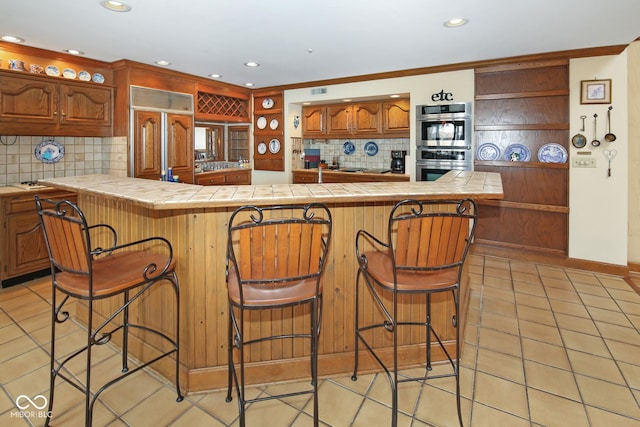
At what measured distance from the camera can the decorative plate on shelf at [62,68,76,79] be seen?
4.18m

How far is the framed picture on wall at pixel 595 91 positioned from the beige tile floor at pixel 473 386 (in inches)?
85.9

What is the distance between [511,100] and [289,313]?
3816mm

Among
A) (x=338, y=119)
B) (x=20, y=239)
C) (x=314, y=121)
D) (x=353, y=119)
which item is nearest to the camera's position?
(x=20, y=239)

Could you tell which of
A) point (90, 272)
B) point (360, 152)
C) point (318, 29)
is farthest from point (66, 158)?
point (360, 152)

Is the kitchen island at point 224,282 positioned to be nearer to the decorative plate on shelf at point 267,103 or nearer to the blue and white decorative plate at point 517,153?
the blue and white decorative plate at point 517,153

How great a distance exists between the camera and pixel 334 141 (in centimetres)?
647

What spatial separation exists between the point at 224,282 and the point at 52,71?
3760mm

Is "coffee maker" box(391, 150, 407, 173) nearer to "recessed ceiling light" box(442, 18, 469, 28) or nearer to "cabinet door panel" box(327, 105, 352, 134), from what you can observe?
"cabinet door panel" box(327, 105, 352, 134)

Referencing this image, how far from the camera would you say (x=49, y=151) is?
4324mm

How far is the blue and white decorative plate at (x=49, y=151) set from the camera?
425cm

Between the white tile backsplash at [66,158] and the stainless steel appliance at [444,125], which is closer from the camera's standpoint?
the white tile backsplash at [66,158]

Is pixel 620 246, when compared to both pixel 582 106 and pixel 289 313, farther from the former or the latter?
pixel 289 313

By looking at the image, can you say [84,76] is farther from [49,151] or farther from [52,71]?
[49,151]

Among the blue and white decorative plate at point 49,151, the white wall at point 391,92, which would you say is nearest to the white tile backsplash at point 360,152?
the white wall at point 391,92
